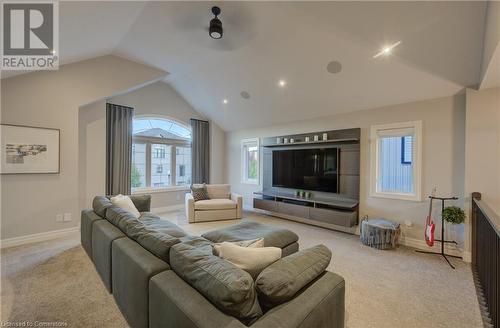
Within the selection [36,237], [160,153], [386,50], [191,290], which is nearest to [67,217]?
[36,237]

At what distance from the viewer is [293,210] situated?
4895 mm

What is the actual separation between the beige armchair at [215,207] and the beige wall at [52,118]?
207 cm

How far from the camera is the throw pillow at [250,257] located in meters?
1.37

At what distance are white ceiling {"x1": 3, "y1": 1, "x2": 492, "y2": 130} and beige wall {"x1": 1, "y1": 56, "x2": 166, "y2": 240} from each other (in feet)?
1.11

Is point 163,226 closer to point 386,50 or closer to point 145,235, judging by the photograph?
point 145,235

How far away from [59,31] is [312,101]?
406 centimetres

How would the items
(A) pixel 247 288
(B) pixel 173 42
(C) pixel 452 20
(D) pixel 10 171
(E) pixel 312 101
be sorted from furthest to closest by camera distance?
(E) pixel 312 101 → (B) pixel 173 42 → (D) pixel 10 171 → (C) pixel 452 20 → (A) pixel 247 288

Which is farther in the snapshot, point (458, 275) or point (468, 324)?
point (458, 275)

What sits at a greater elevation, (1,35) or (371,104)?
(1,35)

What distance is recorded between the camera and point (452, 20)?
99.0 inches

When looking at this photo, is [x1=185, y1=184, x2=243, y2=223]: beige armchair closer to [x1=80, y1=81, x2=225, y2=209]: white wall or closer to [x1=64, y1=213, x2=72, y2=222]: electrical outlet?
[x1=80, y1=81, x2=225, y2=209]: white wall

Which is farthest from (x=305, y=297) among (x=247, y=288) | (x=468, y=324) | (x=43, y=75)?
(x=43, y=75)

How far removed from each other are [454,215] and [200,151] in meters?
5.74

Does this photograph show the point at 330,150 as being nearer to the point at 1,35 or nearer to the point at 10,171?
the point at 1,35
